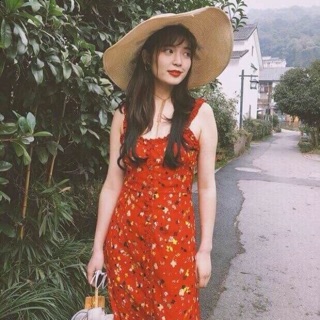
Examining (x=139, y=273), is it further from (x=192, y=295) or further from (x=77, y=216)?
(x=77, y=216)

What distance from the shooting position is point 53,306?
2652 millimetres

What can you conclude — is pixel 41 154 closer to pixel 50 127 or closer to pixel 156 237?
pixel 50 127

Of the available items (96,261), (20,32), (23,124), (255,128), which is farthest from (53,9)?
(255,128)

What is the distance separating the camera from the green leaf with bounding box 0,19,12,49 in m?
1.62

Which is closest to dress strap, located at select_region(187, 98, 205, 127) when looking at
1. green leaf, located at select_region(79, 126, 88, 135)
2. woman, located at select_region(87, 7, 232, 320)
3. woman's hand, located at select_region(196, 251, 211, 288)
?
woman, located at select_region(87, 7, 232, 320)

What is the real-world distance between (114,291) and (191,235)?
476 millimetres

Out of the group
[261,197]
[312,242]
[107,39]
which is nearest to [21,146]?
[107,39]

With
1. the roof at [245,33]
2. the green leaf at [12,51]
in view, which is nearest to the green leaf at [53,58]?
the green leaf at [12,51]

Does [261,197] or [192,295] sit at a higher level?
[192,295]

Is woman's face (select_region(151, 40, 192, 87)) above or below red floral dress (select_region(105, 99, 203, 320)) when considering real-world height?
above

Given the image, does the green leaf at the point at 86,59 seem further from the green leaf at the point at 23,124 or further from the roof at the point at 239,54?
the roof at the point at 239,54

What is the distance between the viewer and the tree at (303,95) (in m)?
21.0

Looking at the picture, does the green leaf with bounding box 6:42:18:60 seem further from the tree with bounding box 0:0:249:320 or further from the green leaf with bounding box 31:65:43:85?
the green leaf with bounding box 31:65:43:85

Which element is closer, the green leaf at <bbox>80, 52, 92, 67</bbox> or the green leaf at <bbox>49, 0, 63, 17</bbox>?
the green leaf at <bbox>49, 0, 63, 17</bbox>
